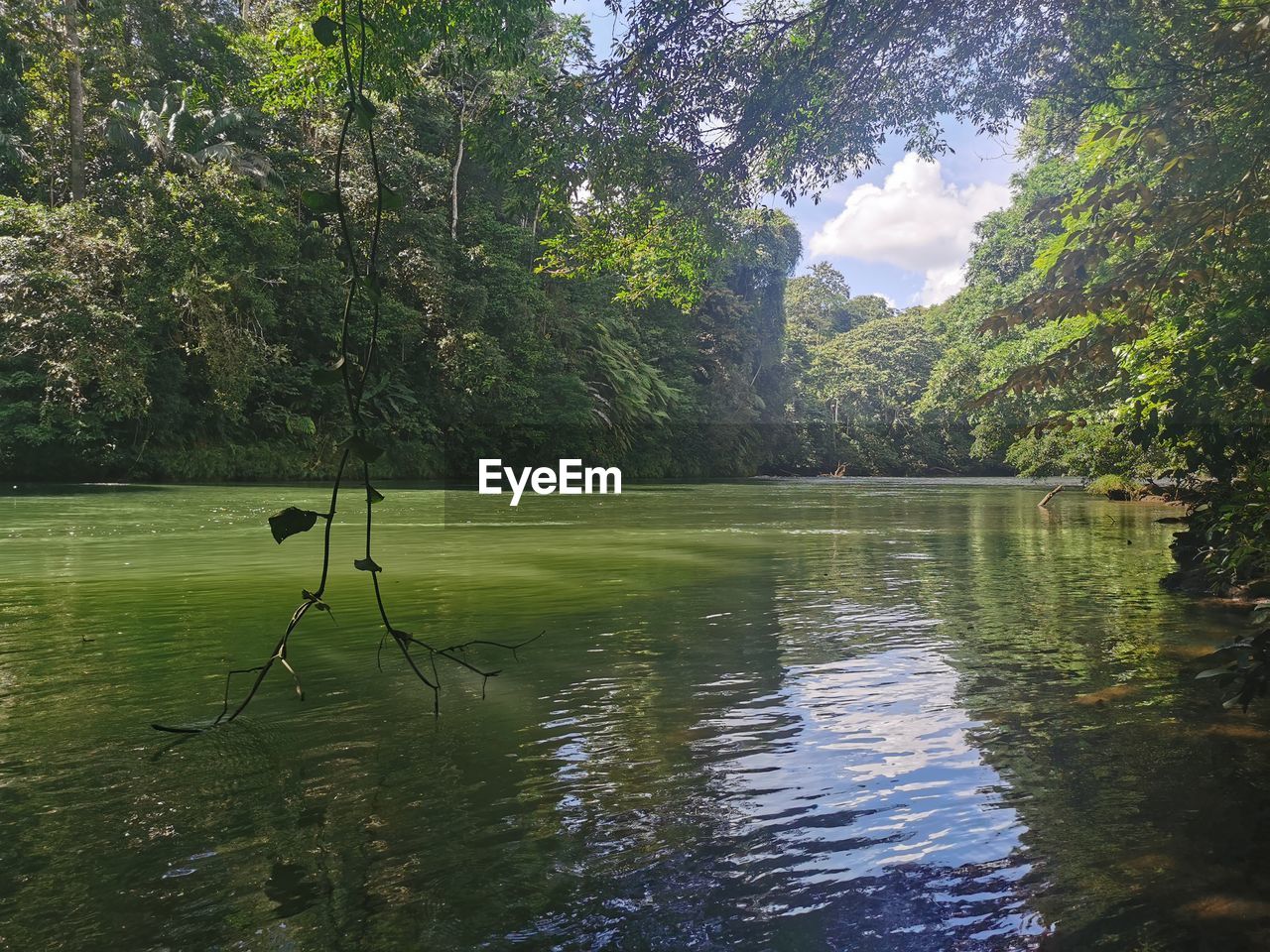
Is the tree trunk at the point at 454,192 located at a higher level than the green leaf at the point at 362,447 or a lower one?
higher

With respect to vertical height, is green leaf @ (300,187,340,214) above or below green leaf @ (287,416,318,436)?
below

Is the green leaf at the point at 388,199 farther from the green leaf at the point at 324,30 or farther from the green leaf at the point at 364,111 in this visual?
the green leaf at the point at 324,30

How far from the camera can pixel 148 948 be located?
193 centimetres

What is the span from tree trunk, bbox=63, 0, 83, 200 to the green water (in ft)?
63.3

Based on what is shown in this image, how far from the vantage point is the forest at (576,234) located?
5.63 m

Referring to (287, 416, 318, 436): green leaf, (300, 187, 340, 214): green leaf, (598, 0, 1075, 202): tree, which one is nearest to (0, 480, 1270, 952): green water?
(300, 187, 340, 214): green leaf

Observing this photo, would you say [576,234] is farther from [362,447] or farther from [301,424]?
[301,424]

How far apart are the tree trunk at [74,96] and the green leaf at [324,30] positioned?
23608 mm

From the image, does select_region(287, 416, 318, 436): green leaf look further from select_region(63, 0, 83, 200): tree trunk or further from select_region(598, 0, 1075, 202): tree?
select_region(598, 0, 1075, 202): tree

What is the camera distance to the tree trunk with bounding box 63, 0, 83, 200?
69.7 feet

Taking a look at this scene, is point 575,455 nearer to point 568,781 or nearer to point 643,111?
point 643,111

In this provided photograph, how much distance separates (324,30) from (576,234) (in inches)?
410

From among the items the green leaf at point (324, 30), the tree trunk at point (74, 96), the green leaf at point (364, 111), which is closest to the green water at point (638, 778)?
the green leaf at point (364, 111)

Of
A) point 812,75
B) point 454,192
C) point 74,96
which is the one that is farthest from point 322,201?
point 454,192
